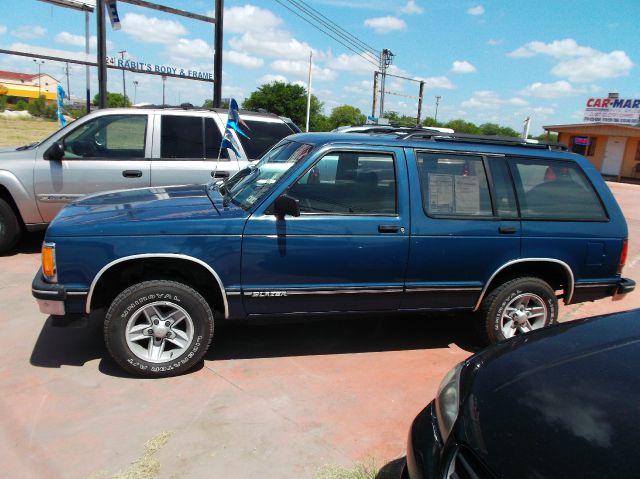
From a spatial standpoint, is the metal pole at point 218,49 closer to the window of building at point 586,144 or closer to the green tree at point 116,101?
the window of building at point 586,144

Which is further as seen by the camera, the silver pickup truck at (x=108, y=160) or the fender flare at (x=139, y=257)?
the silver pickup truck at (x=108, y=160)

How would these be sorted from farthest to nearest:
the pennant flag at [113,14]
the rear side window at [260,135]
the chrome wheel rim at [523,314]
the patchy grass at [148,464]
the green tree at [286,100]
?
the green tree at [286,100] < the pennant flag at [113,14] < the rear side window at [260,135] < the chrome wheel rim at [523,314] < the patchy grass at [148,464]

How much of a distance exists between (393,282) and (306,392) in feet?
3.60

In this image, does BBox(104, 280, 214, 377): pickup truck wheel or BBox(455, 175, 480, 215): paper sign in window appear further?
BBox(455, 175, 480, 215): paper sign in window

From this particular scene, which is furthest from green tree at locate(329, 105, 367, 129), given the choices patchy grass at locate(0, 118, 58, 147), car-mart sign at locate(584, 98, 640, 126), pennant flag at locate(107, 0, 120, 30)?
pennant flag at locate(107, 0, 120, 30)

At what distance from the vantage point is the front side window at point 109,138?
6535mm

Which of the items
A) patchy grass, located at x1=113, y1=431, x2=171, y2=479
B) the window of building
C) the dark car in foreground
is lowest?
patchy grass, located at x1=113, y1=431, x2=171, y2=479

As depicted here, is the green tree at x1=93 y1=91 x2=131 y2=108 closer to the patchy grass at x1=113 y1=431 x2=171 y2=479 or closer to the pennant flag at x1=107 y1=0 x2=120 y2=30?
the pennant flag at x1=107 y1=0 x2=120 y2=30

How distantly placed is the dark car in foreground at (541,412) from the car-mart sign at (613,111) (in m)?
36.4

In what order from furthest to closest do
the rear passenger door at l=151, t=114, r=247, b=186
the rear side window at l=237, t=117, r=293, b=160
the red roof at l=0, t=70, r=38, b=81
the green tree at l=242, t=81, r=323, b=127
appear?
1. the red roof at l=0, t=70, r=38, b=81
2. the green tree at l=242, t=81, r=323, b=127
3. the rear side window at l=237, t=117, r=293, b=160
4. the rear passenger door at l=151, t=114, r=247, b=186

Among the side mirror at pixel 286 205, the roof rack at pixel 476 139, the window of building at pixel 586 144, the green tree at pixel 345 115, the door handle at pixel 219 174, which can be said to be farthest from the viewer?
the green tree at pixel 345 115

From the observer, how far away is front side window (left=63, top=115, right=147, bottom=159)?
21.4 ft

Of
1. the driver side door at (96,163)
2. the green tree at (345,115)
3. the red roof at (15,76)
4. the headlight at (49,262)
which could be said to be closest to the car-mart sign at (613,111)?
the green tree at (345,115)

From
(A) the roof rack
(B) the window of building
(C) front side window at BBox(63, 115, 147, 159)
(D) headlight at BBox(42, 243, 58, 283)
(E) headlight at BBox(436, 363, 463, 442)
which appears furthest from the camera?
(B) the window of building
